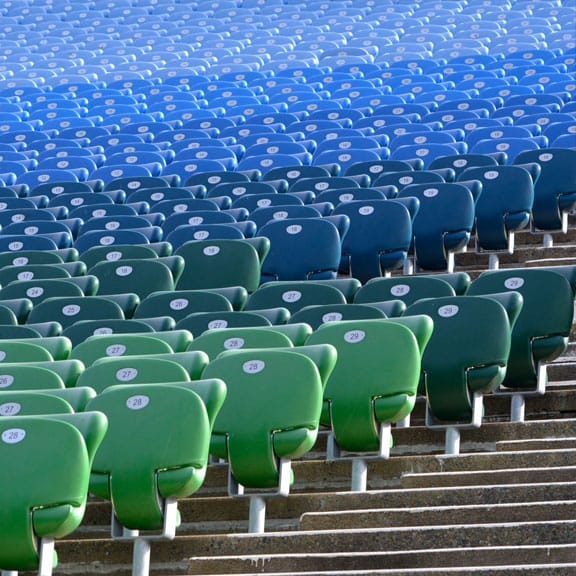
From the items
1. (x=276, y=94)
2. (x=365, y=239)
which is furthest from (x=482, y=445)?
(x=276, y=94)

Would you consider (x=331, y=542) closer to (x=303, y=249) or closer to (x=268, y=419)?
(x=268, y=419)

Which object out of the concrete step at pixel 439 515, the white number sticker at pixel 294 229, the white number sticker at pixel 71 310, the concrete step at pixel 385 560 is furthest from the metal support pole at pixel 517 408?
the white number sticker at pixel 294 229

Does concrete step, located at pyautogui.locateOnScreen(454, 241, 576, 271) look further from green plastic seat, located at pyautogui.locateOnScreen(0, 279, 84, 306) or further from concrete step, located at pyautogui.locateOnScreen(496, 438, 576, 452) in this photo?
concrete step, located at pyautogui.locateOnScreen(496, 438, 576, 452)

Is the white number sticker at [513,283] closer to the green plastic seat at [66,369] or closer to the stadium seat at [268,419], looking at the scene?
the stadium seat at [268,419]

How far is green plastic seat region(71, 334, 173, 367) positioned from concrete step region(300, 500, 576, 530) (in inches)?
46.8

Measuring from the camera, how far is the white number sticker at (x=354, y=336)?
5652 mm

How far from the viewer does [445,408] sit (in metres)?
5.93

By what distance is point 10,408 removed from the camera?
198 inches

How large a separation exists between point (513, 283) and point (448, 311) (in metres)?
0.60

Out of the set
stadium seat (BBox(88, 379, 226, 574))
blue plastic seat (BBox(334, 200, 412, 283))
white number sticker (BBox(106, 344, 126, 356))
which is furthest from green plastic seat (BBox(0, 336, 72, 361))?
blue plastic seat (BBox(334, 200, 412, 283))

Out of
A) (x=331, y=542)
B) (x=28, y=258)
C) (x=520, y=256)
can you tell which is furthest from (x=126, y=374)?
(x=520, y=256)

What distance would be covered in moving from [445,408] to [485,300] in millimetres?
510

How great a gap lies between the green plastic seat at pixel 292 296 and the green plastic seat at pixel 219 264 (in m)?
0.90

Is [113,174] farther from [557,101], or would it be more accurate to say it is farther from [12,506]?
[12,506]
